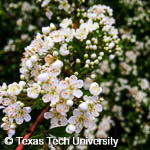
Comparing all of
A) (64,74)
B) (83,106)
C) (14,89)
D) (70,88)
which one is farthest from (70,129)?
(64,74)

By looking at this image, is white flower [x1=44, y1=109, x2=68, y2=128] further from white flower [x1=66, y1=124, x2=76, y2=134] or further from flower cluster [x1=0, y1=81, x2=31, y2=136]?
flower cluster [x1=0, y1=81, x2=31, y2=136]

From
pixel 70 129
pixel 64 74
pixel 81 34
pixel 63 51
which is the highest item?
pixel 81 34

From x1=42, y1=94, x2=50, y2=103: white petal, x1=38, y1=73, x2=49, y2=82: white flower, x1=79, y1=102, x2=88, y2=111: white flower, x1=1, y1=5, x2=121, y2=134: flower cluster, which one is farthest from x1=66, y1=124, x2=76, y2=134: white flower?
x1=38, y1=73, x2=49, y2=82: white flower

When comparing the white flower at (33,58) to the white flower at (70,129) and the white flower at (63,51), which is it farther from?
the white flower at (70,129)

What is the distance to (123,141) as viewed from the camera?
4.94 m

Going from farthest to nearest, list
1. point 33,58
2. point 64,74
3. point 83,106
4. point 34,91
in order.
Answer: point 64,74
point 33,58
point 34,91
point 83,106

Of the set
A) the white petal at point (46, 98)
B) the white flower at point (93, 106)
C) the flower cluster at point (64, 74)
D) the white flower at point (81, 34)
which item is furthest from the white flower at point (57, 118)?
the white flower at point (81, 34)

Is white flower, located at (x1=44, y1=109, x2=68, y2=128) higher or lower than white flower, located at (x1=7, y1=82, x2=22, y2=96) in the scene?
lower

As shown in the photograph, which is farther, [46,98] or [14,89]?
[14,89]

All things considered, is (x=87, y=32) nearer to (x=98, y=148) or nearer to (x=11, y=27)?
(x=98, y=148)

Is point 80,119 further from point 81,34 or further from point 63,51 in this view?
point 81,34

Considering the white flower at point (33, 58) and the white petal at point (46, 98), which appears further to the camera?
the white flower at point (33, 58)

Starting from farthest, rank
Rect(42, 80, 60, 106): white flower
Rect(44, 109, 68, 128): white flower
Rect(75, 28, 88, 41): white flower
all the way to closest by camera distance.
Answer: Rect(75, 28, 88, 41): white flower < Rect(44, 109, 68, 128): white flower < Rect(42, 80, 60, 106): white flower

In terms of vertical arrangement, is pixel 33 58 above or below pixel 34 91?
above
